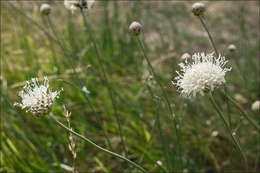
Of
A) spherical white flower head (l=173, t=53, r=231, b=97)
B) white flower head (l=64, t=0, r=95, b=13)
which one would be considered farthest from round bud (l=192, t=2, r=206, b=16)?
white flower head (l=64, t=0, r=95, b=13)

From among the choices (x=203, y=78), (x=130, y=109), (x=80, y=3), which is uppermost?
(x=80, y=3)

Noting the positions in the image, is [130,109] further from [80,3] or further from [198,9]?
[198,9]

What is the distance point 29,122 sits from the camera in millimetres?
2699

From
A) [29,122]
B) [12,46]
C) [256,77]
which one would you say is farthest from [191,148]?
[12,46]

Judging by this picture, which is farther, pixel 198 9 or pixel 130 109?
pixel 130 109

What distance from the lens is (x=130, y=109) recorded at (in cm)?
227

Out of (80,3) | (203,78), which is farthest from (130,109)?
(203,78)

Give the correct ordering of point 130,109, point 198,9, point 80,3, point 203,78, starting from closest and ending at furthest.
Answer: point 203,78, point 198,9, point 80,3, point 130,109

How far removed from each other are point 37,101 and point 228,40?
3.24 meters

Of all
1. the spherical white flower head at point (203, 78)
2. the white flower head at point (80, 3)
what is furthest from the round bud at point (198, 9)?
the white flower head at point (80, 3)

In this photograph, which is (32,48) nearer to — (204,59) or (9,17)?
(9,17)

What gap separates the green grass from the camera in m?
2.01

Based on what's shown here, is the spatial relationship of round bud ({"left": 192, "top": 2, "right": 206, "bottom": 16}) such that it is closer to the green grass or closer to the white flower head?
the green grass

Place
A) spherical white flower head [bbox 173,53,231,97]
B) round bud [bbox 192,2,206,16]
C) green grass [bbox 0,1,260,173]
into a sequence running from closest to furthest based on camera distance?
spherical white flower head [bbox 173,53,231,97], round bud [bbox 192,2,206,16], green grass [bbox 0,1,260,173]
